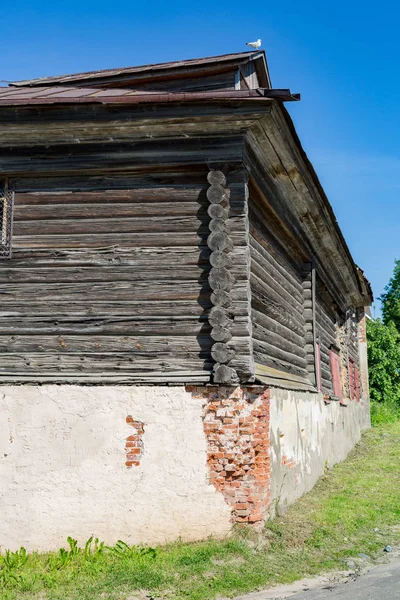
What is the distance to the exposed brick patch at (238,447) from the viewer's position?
22.7 ft

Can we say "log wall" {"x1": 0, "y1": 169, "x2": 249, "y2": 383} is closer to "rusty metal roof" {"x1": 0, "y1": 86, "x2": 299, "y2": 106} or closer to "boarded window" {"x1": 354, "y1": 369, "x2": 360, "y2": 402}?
"rusty metal roof" {"x1": 0, "y1": 86, "x2": 299, "y2": 106}

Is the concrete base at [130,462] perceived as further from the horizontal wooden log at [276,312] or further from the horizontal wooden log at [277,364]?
the horizontal wooden log at [276,312]

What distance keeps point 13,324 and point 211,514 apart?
3.20m

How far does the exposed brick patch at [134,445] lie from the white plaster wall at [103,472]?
5 centimetres

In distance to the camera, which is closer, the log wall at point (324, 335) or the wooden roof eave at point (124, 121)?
the wooden roof eave at point (124, 121)

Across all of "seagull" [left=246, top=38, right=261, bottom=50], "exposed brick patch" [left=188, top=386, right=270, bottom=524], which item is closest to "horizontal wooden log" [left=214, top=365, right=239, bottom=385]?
"exposed brick patch" [left=188, top=386, right=270, bottom=524]

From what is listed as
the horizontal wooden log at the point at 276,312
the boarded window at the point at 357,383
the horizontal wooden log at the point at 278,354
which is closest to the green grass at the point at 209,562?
the horizontal wooden log at the point at 278,354

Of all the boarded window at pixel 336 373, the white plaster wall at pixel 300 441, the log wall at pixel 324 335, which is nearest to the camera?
the white plaster wall at pixel 300 441

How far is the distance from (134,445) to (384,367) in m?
24.5

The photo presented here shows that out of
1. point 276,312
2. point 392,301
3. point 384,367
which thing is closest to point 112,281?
point 276,312

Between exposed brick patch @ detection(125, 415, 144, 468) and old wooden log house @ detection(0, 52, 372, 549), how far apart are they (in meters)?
0.02

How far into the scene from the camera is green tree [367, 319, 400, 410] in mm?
29062

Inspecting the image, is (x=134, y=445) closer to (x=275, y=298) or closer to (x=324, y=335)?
(x=275, y=298)

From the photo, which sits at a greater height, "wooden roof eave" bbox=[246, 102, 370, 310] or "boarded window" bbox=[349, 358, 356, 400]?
"wooden roof eave" bbox=[246, 102, 370, 310]
